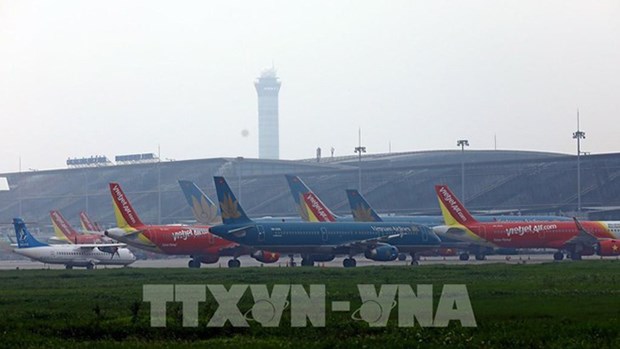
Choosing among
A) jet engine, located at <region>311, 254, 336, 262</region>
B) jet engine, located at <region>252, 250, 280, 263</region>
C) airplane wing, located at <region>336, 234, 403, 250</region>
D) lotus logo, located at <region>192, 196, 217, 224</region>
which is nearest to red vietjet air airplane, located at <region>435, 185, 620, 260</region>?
airplane wing, located at <region>336, 234, 403, 250</region>

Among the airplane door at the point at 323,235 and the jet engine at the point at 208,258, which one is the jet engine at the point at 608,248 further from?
the jet engine at the point at 208,258

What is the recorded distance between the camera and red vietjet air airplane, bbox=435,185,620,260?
101 metres

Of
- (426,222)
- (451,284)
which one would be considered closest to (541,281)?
(451,284)

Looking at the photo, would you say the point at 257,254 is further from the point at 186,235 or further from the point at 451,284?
the point at 451,284

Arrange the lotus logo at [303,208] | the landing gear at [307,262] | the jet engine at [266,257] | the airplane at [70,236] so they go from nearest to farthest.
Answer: the landing gear at [307,262]
the jet engine at [266,257]
the lotus logo at [303,208]
the airplane at [70,236]

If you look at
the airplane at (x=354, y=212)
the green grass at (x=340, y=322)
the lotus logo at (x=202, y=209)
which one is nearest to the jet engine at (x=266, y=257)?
the airplane at (x=354, y=212)

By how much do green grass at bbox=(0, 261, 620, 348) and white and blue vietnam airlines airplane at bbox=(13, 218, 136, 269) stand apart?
136 ft

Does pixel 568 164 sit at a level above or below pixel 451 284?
above

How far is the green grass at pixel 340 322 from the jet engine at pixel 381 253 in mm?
34085

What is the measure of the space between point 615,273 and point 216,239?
39.4 meters

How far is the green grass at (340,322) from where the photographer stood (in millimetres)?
29438

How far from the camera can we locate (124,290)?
2044 inches

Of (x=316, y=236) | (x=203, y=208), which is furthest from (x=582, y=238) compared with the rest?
(x=203, y=208)

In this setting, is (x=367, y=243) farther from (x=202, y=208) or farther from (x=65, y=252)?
Answer: (x=202, y=208)
